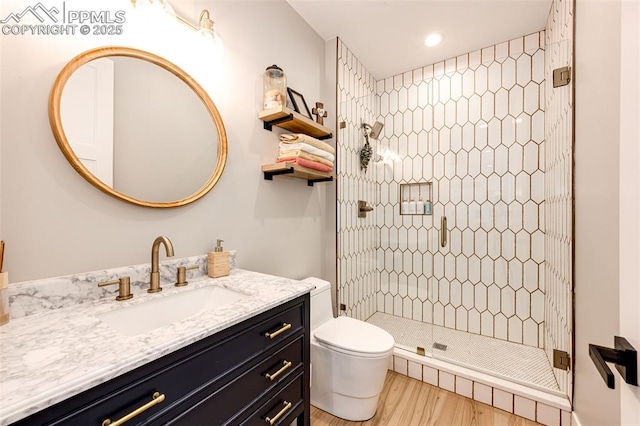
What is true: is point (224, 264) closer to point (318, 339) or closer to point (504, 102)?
point (318, 339)

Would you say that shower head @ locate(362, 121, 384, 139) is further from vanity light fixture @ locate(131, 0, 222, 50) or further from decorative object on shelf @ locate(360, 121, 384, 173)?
vanity light fixture @ locate(131, 0, 222, 50)

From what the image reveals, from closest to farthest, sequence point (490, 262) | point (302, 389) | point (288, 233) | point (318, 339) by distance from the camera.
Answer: point (302, 389) → point (318, 339) → point (288, 233) → point (490, 262)

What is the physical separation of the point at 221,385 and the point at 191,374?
122mm

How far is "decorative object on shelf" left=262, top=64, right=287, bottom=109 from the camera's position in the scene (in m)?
1.57

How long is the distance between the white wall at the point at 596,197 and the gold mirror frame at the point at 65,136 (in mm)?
1625

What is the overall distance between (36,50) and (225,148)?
70cm

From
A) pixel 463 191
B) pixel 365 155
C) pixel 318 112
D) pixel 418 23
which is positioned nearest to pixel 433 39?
pixel 418 23

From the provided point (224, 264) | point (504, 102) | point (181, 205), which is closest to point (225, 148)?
point (181, 205)

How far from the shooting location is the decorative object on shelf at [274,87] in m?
1.57

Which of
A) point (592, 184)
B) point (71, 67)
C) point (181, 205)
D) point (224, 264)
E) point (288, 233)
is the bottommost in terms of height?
point (224, 264)

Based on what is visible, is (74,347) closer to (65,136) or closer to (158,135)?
(65,136)

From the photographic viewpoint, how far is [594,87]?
1138 millimetres

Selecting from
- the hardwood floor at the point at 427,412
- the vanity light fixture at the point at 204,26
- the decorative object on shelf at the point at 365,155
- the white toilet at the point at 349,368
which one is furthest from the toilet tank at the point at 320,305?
the vanity light fixture at the point at 204,26

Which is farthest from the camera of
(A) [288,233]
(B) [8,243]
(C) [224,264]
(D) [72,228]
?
(A) [288,233]
